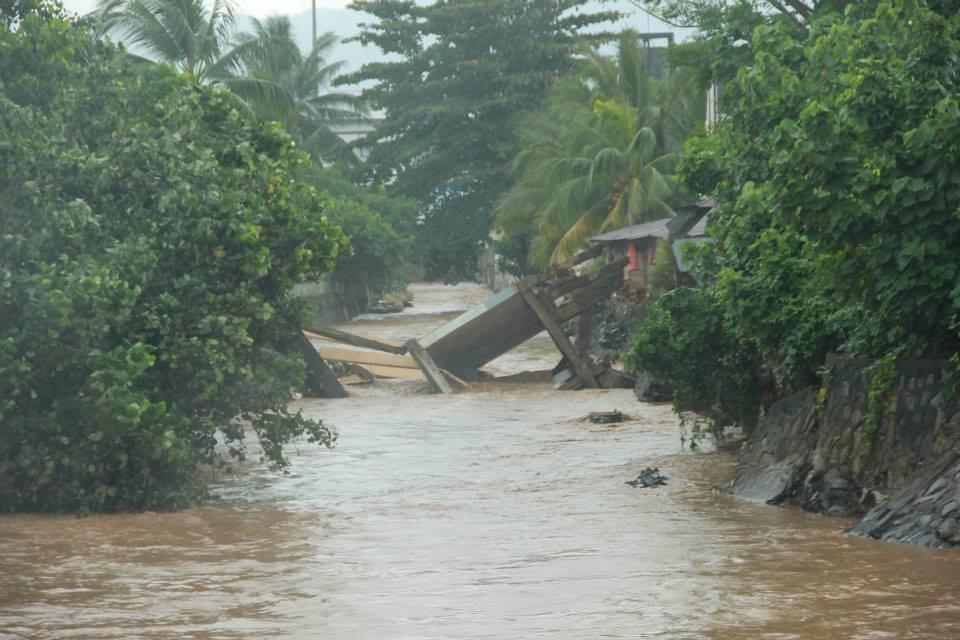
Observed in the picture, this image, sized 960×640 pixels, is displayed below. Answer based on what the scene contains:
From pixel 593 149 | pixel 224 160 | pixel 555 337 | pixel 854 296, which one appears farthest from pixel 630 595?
pixel 593 149

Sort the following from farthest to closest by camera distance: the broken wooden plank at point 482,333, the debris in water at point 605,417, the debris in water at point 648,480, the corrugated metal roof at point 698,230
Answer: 1. the broken wooden plank at point 482,333
2. the corrugated metal roof at point 698,230
3. the debris in water at point 605,417
4. the debris in water at point 648,480

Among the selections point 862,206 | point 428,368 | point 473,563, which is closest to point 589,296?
point 428,368

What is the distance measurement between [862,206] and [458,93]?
40.8 m

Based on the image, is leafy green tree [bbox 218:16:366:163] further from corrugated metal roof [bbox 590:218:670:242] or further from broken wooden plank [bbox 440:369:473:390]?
broken wooden plank [bbox 440:369:473:390]

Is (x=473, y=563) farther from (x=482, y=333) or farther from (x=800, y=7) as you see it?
(x=482, y=333)

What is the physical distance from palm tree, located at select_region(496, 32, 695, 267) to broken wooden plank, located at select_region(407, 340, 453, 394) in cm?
999

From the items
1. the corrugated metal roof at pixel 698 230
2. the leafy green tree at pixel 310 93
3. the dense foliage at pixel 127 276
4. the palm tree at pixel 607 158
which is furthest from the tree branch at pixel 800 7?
the leafy green tree at pixel 310 93

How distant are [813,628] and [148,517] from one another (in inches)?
269

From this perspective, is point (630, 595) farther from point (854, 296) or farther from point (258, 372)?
point (258, 372)

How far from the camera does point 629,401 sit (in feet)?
73.8

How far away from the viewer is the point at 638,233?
100 feet

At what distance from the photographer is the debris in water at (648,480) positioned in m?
13.8

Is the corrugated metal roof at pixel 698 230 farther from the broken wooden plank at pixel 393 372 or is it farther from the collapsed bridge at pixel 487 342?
the broken wooden plank at pixel 393 372

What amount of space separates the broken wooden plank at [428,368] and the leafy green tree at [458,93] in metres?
23.5
